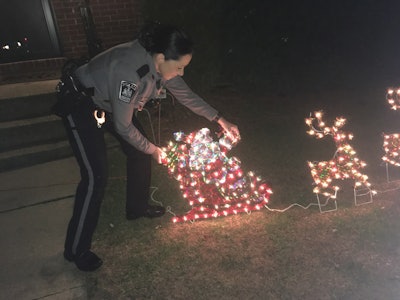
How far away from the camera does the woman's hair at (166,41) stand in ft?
8.80

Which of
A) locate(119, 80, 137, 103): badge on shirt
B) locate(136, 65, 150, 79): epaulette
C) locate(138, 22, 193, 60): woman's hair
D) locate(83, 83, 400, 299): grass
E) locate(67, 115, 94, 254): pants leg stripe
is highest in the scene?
locate(138, 22, 193, 60): woman's hair

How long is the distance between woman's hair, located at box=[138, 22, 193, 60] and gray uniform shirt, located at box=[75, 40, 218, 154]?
0.08m

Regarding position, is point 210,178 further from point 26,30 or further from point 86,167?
point 26,30

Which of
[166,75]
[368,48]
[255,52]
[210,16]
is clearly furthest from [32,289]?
[368,48]

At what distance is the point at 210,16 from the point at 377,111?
3405 mm

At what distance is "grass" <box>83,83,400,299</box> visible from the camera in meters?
2.97

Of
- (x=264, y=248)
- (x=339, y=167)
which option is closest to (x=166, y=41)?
(x=264, y=248)

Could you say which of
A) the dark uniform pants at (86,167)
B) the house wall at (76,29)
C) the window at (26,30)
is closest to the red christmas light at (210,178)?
the dark uniform pants at (86,167)

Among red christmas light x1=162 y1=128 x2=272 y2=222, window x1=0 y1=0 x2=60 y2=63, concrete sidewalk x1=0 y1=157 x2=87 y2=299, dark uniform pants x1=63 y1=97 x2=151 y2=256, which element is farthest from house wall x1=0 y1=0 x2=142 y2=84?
dark uniform pants x1=63 y1=97 x2=151 y2=256

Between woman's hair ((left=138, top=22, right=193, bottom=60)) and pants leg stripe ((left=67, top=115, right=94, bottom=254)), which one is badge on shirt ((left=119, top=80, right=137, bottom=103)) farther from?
pants leg stripe ((left=67, top=115, right=94, bottom=254))

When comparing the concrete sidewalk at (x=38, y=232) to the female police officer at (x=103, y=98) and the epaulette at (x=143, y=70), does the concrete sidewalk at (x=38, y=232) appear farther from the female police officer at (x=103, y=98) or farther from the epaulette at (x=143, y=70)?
the epaulette at (x=143, y=70)

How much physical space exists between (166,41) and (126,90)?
465 millimetres

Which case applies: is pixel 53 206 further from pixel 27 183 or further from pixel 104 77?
pixel 104 77

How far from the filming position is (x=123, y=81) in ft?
8.80
